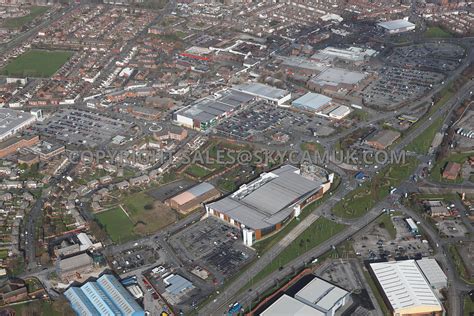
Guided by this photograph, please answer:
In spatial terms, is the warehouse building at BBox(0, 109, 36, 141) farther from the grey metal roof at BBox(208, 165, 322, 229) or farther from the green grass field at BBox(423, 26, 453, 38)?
the green grass field at BBox(423, 26, 453, 38)

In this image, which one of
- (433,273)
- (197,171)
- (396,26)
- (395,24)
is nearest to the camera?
(433,273)

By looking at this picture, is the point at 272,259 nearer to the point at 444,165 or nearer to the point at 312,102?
the point at 444,165

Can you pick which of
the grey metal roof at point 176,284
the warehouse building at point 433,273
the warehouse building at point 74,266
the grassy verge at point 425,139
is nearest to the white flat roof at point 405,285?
the warehouse building at point 433,273

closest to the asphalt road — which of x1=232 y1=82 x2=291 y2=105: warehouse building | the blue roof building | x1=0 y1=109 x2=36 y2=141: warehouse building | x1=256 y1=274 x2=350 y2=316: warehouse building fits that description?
x1=256 y1=274 x2=350 y2=316: warehouse building

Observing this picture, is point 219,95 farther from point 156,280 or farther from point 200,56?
point 156,280

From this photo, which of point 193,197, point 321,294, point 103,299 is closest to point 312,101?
point 193,197

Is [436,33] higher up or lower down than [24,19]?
higher up

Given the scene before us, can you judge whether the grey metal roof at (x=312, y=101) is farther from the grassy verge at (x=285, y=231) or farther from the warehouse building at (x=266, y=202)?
the grassy verge at (x=285, y=231)

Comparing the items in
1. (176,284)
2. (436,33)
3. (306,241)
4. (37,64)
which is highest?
(176,284)
